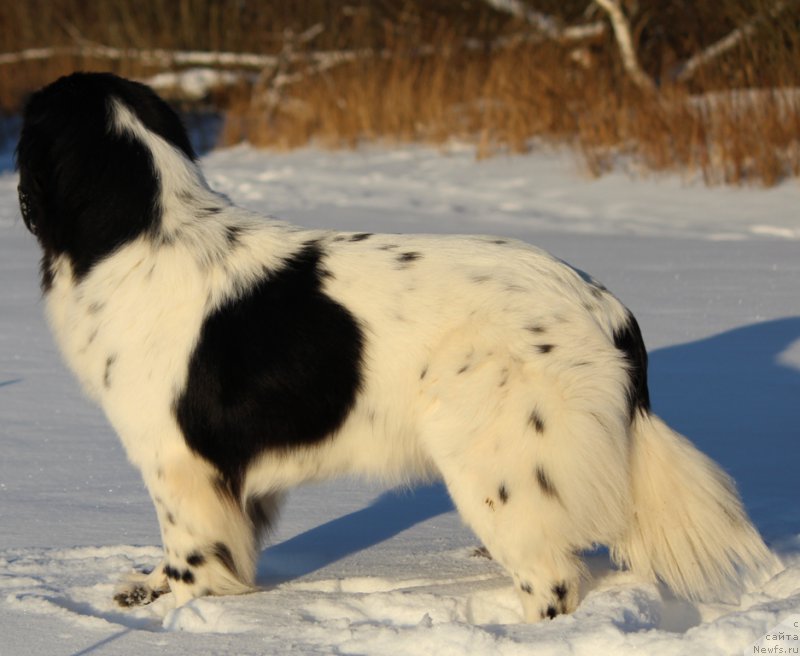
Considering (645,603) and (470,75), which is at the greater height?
(470,75)

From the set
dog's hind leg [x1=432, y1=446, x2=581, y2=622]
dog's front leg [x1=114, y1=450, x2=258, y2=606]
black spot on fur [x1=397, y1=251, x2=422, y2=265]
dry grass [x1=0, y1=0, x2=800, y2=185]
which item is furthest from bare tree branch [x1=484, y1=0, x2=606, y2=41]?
dog's hind leg [x1=432, y1=446, x2=581, y2=622]

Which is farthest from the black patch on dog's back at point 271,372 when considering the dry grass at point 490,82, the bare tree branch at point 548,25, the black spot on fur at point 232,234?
the bare tree branch at point 548,25

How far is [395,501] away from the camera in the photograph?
413 cm

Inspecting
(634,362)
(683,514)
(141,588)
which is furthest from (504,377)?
(141,588)

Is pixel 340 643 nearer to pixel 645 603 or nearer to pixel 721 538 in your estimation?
pixel 645 603

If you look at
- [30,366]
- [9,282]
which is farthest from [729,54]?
[30,366]

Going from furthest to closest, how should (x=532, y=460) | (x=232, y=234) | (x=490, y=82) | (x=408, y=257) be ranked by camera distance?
(x=490, y=82) < (x=232, y=234) < (x=408, y=257) < (x=532, y=460)

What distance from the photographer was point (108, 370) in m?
3.29

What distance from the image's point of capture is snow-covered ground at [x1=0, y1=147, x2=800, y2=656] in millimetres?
2783

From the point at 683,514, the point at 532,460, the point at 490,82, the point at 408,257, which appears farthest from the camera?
the point at 490,82

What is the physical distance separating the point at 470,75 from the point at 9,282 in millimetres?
6397

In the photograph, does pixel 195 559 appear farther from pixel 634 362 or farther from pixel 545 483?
pixel 634 362

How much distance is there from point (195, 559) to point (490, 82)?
924 cm

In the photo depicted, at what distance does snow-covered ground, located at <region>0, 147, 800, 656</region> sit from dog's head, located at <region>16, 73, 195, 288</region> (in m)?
0.92
